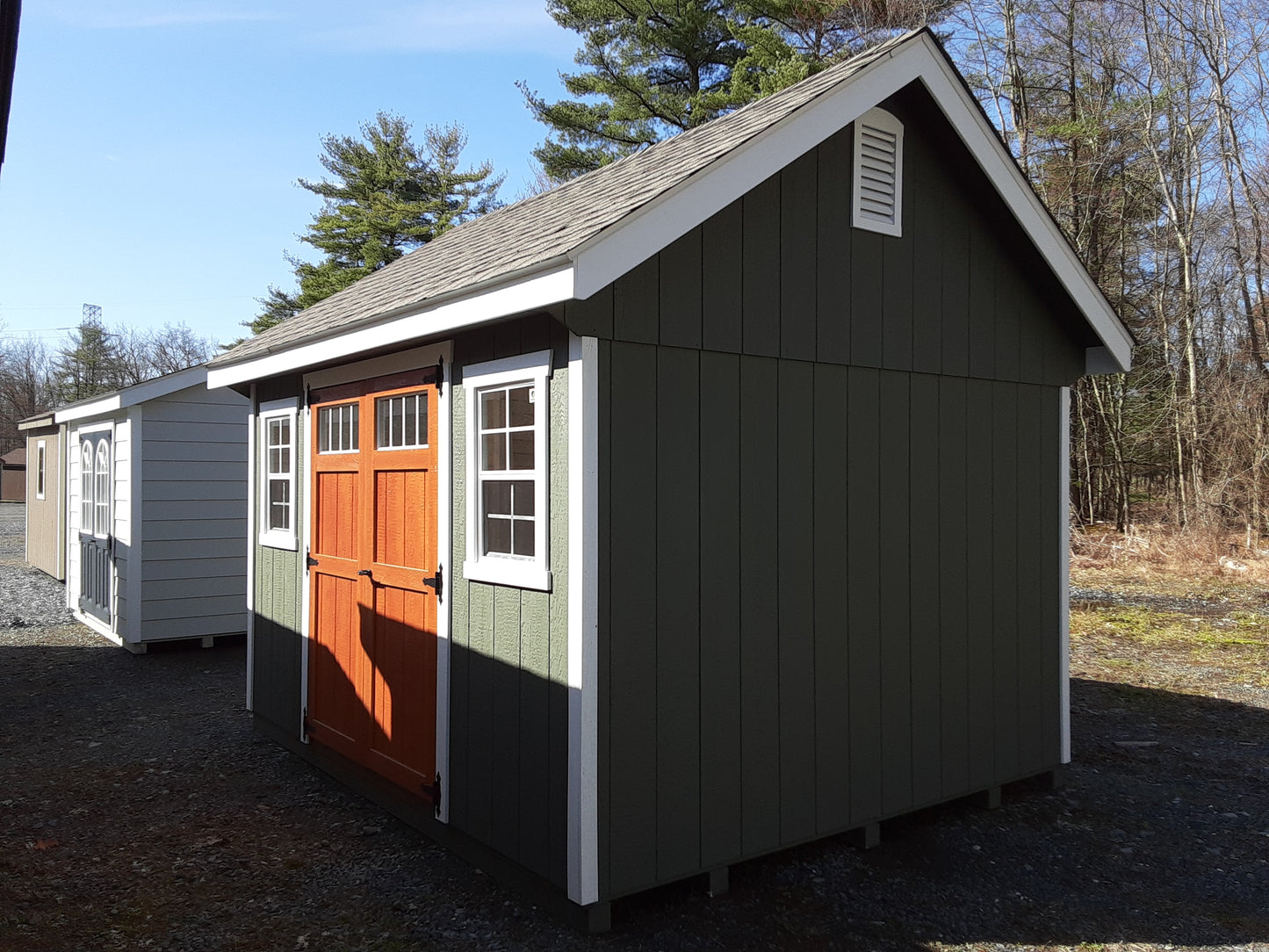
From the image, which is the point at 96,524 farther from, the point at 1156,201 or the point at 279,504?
the point at 1156,201

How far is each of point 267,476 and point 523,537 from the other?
327cm

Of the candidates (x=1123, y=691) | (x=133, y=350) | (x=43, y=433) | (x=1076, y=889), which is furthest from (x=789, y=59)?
(x=133, y=350)

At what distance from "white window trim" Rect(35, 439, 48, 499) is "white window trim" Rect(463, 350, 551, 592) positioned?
15.3m

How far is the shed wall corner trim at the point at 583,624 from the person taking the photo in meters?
3.74

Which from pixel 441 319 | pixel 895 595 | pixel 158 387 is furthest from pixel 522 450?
pixel 158 387

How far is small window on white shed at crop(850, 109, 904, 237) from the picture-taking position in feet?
15.5

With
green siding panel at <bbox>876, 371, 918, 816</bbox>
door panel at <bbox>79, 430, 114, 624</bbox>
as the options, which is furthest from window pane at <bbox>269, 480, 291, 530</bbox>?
door panel at <bbox>79, 430, 114, 624</bbox>

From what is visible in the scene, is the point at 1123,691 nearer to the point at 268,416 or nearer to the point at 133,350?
the point at 268,416

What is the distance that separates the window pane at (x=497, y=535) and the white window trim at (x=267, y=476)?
2365 millimetres

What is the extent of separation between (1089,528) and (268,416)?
16.5 metres

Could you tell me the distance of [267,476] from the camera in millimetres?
6723

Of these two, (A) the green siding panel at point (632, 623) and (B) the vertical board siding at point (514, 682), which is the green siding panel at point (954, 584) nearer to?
(A) the green siding panel at point (632, 623)

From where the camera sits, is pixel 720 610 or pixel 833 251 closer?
pixel 720 610

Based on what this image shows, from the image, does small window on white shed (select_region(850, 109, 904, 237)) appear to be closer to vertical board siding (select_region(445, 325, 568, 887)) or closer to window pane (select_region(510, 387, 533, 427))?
vertical board siding (select_region(445, 325, 568, 887))
